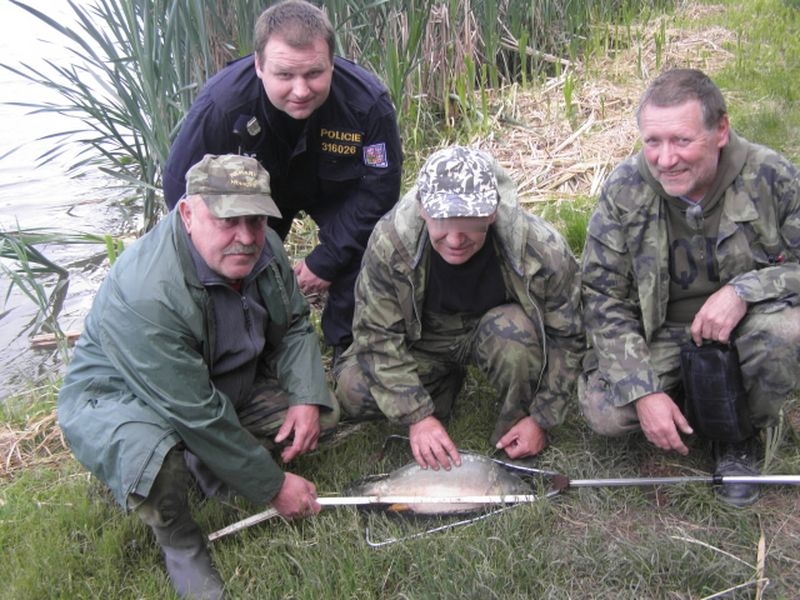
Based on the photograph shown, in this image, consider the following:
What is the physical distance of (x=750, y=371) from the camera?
9.00 ft

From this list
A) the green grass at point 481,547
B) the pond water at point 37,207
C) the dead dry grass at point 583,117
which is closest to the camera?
the green grass at point 481,547

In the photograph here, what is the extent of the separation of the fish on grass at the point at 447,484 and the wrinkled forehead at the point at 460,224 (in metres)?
0.83

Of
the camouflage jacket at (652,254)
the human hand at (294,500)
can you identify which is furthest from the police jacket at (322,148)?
the human hand at (294,500)

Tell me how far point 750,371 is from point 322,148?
2060 millimetres

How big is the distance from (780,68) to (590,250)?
5.10m

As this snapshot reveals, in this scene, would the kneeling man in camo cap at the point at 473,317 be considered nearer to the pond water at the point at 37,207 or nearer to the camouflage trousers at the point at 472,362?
the camouflage trousers at the point at 472,362

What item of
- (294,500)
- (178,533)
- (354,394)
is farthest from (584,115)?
(178,533)

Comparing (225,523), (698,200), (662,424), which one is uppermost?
(698,200)

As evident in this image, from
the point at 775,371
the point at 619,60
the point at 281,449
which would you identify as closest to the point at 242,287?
the point at 281,449

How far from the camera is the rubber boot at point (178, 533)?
2.61 metres

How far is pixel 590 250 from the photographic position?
2979mm

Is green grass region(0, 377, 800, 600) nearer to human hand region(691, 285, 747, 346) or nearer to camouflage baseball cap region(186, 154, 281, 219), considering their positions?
human hand region(691, 285, 747, 346)

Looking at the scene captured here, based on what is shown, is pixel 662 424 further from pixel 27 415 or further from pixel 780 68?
pixel 780 68

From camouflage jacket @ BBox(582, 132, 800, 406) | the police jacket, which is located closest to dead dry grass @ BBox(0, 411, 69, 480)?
the police jacket
